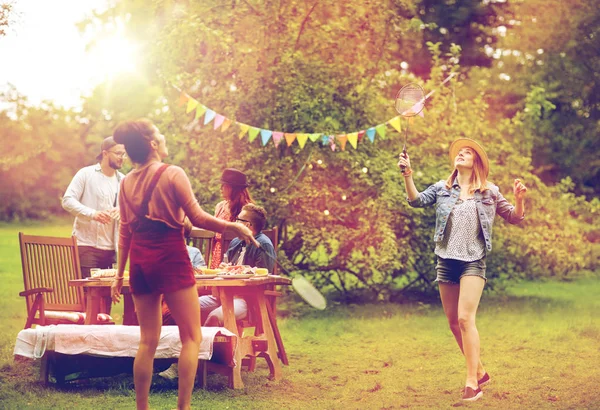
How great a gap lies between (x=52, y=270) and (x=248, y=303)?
177cm

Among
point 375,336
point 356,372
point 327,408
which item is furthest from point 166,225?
point 375,336

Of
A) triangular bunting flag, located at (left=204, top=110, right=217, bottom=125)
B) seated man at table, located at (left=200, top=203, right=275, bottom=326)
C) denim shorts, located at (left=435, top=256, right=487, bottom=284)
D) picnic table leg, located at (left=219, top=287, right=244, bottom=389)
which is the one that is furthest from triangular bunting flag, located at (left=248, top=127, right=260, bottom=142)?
denim shorts, located at (left=435, top=256, right=487, bottom=284)

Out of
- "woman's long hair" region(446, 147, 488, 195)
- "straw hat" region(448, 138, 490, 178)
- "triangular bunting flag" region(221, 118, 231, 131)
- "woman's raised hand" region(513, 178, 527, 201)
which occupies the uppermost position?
"triangular bunting flag" region(221, 118, 231, 131)

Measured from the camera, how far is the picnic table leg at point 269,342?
276 inches

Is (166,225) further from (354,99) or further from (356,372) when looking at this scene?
(354,99)

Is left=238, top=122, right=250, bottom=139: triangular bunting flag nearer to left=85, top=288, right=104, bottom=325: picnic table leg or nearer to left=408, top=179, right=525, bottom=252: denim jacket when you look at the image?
left=85, top=288, right=104, bottom=325: picnic table leg

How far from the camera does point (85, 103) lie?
29.7 meters

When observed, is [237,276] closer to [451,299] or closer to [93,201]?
[451,299]

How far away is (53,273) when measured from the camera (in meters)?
7.78

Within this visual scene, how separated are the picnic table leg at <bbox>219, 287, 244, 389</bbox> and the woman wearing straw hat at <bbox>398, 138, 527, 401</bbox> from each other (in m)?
1.53

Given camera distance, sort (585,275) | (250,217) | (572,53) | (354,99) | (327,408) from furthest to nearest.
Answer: (572,53), (585,275), (354,99), (250,217), (327,408)

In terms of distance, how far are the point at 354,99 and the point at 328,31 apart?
36.4 inches

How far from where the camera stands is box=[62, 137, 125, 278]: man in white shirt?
8.13 m

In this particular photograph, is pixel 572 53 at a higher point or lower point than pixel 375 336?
higher
